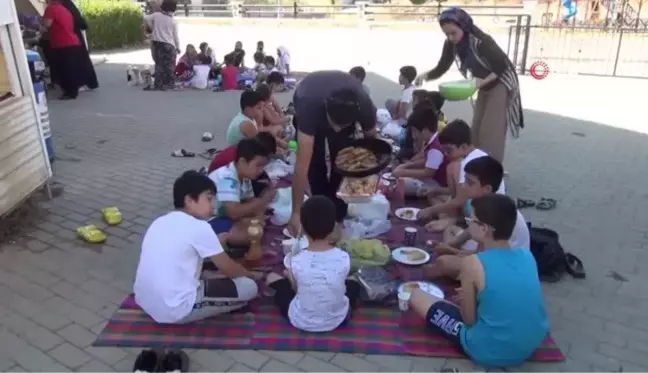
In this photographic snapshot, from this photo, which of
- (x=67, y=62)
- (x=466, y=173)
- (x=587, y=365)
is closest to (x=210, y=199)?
(x=466, y=173)

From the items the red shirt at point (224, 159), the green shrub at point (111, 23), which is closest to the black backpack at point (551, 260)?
the red shirt at point (224, 159)

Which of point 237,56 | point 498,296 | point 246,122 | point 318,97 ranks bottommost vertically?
point 498,296

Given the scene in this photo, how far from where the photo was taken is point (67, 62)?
31.4 ft

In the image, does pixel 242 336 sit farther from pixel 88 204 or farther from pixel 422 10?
→ pixel 422 10

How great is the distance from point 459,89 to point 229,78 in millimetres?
6378

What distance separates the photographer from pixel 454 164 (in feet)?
14.3

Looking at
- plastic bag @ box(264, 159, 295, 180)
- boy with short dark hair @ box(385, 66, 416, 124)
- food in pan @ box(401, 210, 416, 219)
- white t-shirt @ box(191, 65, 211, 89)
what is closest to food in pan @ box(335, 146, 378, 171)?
food in pan @ box(401, 210, 416, 219)

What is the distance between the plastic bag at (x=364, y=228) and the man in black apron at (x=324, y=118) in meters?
0.48

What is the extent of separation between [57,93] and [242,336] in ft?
28.4

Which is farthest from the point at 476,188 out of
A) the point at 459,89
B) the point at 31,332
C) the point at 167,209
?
the point at 31,332

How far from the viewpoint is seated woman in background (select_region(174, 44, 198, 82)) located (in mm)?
11320

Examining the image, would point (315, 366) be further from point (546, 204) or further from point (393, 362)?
point (546, 204)

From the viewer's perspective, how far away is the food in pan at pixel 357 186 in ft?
13.6

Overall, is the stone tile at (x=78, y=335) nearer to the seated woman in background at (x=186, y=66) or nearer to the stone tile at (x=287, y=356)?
the stone tile at (x=287, y=356)
